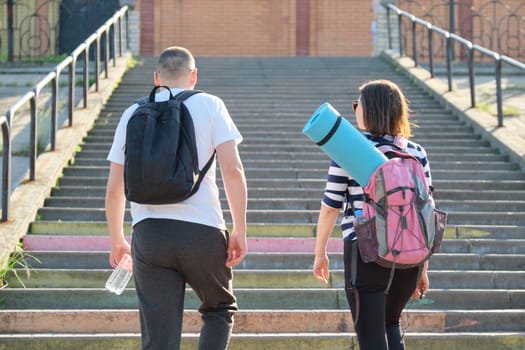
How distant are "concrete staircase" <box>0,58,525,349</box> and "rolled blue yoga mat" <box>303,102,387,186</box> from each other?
2.08 m

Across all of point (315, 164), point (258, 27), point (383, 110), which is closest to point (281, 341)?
point (383, 110)

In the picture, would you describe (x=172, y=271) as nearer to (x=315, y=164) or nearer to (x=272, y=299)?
(x=272, y=299)

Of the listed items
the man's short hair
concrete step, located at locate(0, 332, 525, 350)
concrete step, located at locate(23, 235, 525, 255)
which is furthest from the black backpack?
concrete step, located at locate(23, 235, 525, 255)

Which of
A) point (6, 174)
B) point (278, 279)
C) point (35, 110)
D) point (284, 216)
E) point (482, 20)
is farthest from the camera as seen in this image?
point (482, 20)

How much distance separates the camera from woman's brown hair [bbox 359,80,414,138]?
396 centimetres

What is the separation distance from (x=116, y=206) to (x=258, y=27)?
16.1 metres

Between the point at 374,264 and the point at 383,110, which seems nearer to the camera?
the point at 374,264

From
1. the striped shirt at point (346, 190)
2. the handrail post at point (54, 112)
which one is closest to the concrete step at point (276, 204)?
the handrail post at point (54, 112)

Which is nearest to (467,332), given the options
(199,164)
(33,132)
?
(199,164)

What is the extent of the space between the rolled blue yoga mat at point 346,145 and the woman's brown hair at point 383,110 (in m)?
0.17

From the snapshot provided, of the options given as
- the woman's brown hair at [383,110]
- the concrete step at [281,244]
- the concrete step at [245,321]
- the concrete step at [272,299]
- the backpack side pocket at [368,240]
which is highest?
the woman's brown hair at [383,110]

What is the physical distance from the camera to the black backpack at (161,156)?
12.3ft

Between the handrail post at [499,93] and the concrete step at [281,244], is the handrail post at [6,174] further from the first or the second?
the handrail post at [499,93]

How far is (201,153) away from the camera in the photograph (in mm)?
3932
